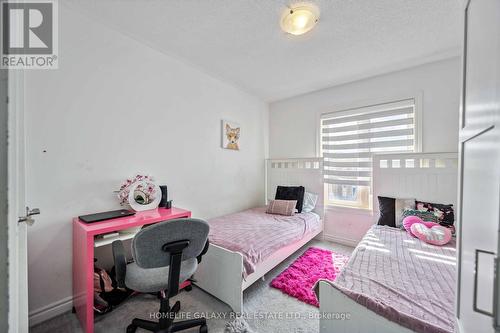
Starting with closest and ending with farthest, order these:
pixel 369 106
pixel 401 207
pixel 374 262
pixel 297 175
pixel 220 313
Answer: pixel 374 262 < pixel 220 313 < pixel 401 207 < pixel 369 106 < pixel 297 175

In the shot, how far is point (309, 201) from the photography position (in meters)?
3.16

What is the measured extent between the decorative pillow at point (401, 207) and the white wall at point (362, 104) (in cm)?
45

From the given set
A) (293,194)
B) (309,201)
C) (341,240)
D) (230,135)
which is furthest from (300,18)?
(341,240)

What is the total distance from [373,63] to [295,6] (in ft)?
4.88

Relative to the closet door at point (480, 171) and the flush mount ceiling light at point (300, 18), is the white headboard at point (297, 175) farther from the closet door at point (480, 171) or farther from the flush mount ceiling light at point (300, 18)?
the closet door at point (480, 171)

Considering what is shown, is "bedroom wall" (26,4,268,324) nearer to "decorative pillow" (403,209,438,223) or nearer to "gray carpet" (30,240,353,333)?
"gray carpet" (30,240,353,333)

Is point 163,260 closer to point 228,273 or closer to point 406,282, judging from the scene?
point 228,273

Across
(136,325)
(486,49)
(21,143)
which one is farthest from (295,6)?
(136,325)

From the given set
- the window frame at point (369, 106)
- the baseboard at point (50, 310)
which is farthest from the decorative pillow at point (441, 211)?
the baseboard at point (50, 310)

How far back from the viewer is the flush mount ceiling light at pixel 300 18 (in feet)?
5.29

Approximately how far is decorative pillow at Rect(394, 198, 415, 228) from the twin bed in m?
0.14

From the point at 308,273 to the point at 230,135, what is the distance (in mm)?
2142

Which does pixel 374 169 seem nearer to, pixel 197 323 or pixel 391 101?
pixel 391 101

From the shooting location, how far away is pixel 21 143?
745mm
